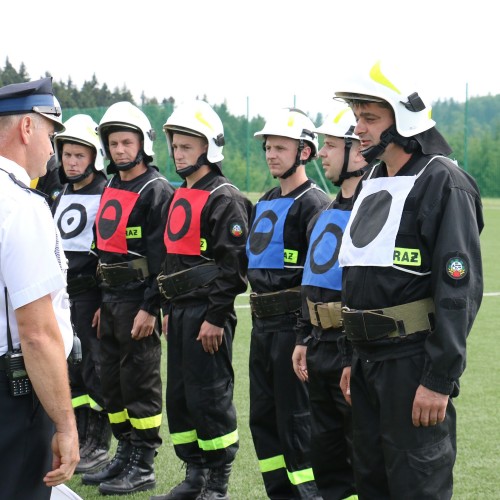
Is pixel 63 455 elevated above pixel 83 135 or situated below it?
below

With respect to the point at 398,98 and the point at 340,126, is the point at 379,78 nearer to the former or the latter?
the point at 398,98

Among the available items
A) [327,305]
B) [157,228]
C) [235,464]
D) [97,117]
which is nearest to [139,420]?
[235,464]

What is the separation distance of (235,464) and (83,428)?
142 cm

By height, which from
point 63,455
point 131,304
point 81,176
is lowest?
point 131,304

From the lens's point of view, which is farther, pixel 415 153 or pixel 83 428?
pixel 83 428

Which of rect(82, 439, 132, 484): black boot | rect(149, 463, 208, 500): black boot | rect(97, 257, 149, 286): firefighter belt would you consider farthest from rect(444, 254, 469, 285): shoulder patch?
rect(82, 439, 132, 484): black boot

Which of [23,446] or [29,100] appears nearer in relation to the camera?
[23,446]

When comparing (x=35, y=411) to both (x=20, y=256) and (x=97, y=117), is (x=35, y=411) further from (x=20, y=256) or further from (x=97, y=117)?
(x=97, y=117)

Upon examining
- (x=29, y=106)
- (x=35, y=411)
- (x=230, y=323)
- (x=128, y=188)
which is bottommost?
(x=230, y=323)

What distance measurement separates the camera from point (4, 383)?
3.36 m

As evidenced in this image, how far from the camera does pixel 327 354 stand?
4.82m

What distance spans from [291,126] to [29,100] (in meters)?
2.41

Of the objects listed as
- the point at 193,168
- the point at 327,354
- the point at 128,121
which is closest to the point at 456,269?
the point at 327,354

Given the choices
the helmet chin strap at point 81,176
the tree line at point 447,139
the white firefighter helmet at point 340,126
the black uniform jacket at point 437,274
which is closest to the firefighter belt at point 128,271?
the helmet chin strap at point 81,176
